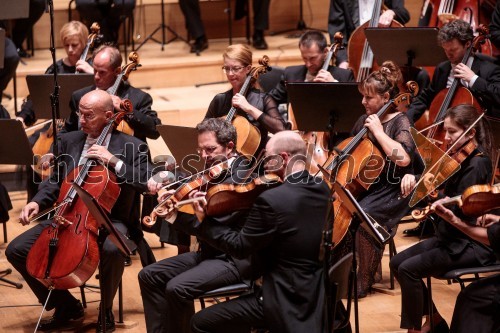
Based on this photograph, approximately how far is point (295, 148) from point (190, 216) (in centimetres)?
64

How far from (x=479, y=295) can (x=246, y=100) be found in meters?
2.15

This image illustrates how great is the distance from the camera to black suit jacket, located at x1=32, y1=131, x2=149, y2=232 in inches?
193

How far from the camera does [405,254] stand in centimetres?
456

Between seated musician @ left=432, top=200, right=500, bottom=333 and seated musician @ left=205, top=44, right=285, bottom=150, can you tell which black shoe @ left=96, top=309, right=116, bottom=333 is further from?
seated musician @ left=432, top=200, right=500, bottom=333

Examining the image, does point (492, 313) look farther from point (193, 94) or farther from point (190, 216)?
point (193, 94)

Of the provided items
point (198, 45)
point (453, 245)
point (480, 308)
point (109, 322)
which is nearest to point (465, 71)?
point (453, 245)

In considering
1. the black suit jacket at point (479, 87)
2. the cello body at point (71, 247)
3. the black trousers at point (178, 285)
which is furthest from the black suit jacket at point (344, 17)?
the black trousers at point (178, 285)

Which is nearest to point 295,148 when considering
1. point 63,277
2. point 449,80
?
point 63,277

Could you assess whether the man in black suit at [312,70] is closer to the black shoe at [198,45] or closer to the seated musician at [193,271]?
the seated musician at [193,271]

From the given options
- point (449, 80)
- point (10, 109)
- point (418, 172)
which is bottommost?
point (10, 109)

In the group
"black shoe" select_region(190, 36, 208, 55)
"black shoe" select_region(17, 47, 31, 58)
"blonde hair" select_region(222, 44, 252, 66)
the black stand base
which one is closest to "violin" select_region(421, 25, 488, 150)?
"blonde hair" select_region(222, 44, 252, 66)

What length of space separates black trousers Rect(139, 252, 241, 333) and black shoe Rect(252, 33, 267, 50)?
4799mm

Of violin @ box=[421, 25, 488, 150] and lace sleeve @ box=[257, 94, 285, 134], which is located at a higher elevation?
violin @ box=[421, 25, 488, 150]

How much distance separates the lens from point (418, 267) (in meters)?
4.39
